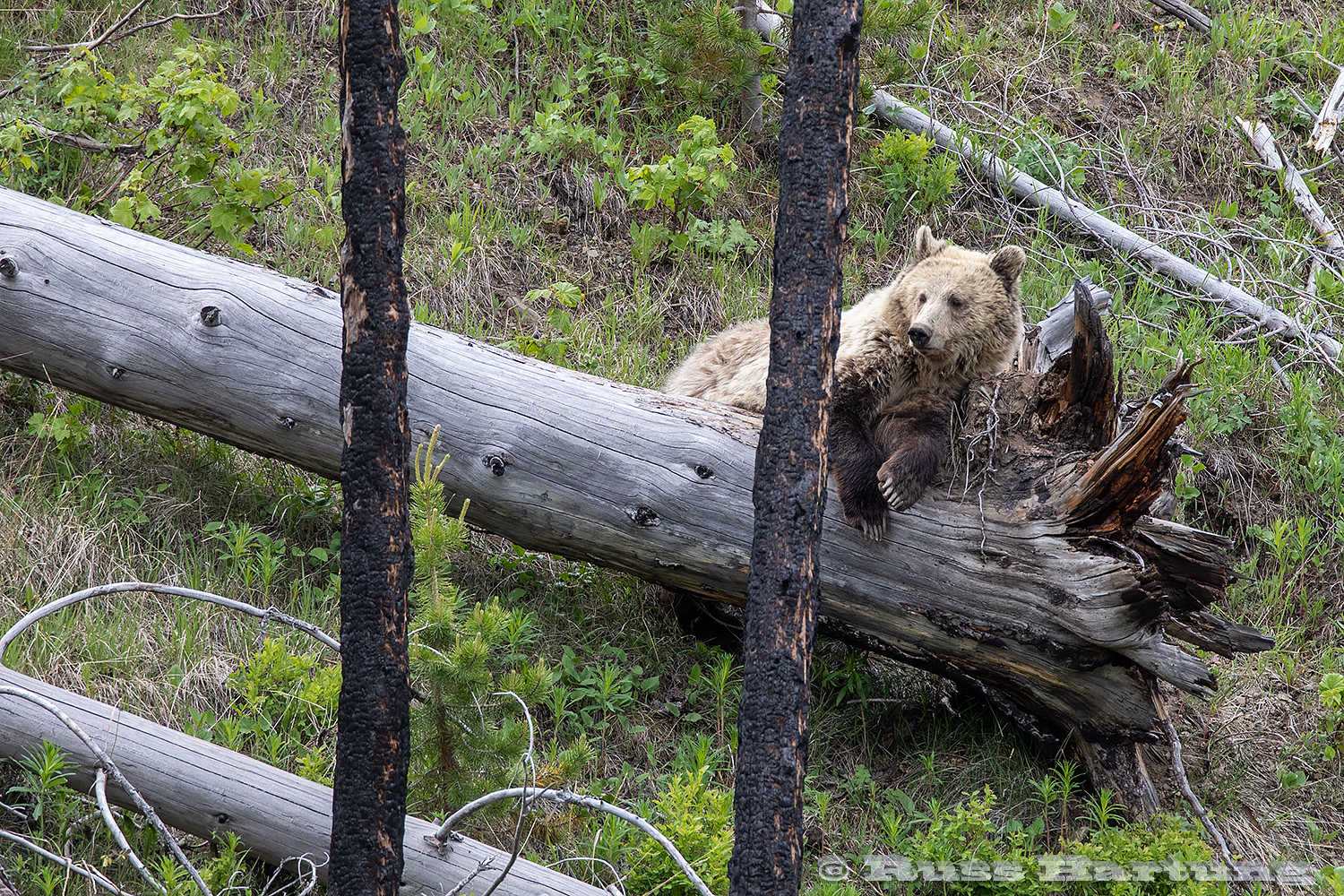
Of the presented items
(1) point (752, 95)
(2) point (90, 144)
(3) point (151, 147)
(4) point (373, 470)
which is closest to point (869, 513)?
(4) point (373, 470)

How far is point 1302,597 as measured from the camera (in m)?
5.27

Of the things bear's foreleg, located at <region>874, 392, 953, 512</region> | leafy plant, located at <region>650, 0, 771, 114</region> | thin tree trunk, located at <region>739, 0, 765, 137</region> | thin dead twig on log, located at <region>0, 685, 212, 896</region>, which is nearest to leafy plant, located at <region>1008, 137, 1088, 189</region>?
thin tree trunk, located at <region>739, 0, 765, 137</region>

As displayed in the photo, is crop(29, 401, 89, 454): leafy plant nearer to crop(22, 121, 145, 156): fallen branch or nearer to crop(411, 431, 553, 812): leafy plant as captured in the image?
crop(22, 121, 145, 156): fallen branch

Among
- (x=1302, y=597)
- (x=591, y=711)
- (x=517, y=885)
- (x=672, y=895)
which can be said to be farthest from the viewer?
(x=1302, y=597)

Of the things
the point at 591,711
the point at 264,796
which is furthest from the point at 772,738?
the point at 591,711

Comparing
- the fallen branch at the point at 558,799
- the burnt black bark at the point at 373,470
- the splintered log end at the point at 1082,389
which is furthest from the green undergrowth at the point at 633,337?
the splintered log end at the point at 1082,389

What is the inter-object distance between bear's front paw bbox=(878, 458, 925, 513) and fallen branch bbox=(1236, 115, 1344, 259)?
4721 millimetres

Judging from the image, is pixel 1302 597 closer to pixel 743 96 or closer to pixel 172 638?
pixel 743 96

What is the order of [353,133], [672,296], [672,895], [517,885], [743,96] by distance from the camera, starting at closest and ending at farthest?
[353,133]
[517,885]
[672,895]
[672,296]
[743,96]

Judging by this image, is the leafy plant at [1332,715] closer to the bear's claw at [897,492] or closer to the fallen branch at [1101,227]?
the bear's claw at [897,492]

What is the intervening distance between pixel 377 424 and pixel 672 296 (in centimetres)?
431

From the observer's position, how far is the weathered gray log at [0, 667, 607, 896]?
3107mm

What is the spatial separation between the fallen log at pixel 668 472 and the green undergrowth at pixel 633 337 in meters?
0.47

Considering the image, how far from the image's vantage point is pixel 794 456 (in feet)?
→ 8.21
